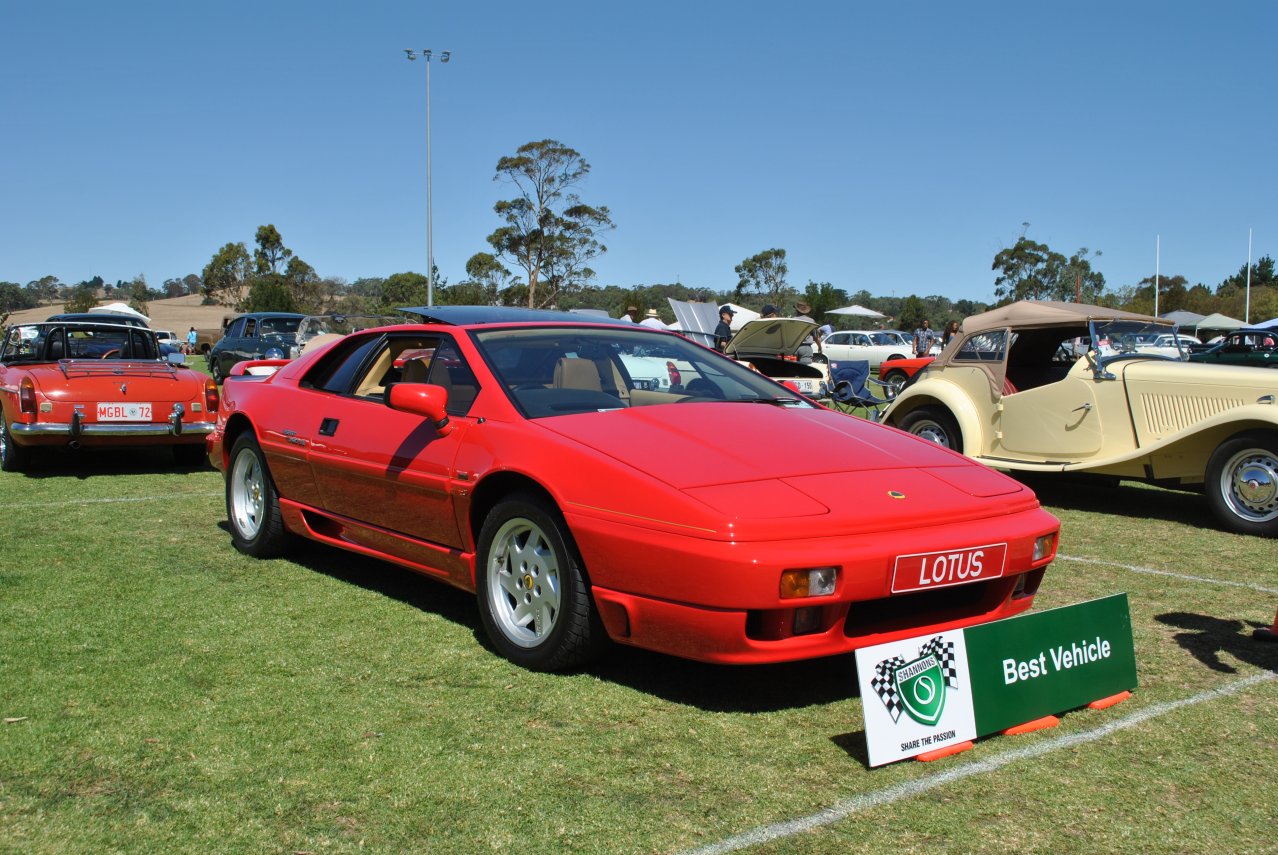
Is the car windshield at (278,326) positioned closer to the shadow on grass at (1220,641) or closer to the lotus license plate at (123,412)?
the lotus license plate at (123,412)

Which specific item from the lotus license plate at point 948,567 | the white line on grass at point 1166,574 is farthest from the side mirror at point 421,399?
the white line on grass at point 1166,574

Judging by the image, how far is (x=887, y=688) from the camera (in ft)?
10.1

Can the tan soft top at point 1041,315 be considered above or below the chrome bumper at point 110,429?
above

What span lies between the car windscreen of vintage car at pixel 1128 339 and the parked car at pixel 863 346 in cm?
2670

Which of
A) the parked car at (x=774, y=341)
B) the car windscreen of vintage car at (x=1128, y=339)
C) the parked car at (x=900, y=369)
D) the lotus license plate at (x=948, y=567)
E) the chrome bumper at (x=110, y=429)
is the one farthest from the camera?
the parked car at (x=900, y=369)

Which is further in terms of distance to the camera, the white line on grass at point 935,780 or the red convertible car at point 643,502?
the red convertible car at point 643,502

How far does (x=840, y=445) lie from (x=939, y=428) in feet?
17.8

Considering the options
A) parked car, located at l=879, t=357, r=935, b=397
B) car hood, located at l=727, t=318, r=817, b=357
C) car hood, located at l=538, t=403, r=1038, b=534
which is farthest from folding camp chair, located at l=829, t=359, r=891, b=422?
parked car, located at l=879, t=357, r=935, b=397

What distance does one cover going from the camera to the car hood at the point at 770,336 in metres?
14.2

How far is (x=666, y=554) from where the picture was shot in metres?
3.29

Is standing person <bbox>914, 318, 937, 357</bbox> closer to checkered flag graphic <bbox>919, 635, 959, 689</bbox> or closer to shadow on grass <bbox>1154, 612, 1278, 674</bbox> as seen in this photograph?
shadow on grass <bbox>1154, 612, 1278, 674</bbox>

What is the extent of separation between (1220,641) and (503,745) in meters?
2.98

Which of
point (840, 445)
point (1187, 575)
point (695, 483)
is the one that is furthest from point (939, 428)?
point (695, 483)

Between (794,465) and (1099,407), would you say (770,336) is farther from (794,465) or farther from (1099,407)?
(794,465)
